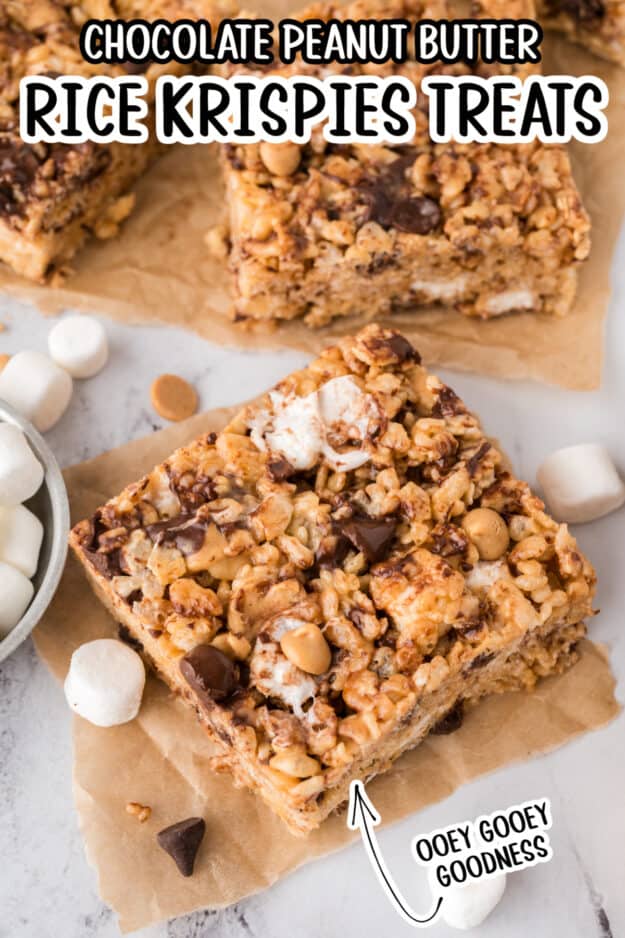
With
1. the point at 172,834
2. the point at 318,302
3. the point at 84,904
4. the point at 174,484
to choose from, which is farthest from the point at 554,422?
the point at 84,904

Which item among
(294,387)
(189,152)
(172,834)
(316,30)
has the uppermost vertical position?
(316,30)

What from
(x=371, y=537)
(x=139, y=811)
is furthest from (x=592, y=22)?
(x=139, y=811)

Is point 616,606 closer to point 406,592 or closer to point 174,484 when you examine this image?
point 406,592

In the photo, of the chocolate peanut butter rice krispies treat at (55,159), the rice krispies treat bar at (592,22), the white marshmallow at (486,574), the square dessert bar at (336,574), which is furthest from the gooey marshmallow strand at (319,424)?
the rice krispies treat bar at (592,22)

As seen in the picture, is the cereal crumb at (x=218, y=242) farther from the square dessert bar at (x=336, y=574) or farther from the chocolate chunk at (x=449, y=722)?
the chocolate chunk at (x=449, y=722)

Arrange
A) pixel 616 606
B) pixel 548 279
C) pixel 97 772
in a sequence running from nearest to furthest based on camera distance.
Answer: pixel 97 772 < pixel 616 606 < pixel 548 279

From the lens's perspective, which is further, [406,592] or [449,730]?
[449,730]

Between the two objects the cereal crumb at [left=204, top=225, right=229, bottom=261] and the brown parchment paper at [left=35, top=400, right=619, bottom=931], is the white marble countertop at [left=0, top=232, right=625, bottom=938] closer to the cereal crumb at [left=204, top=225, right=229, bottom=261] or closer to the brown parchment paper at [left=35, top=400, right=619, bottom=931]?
the brown parchment paper at [left=35, top=400, right=619, bottom=931]
